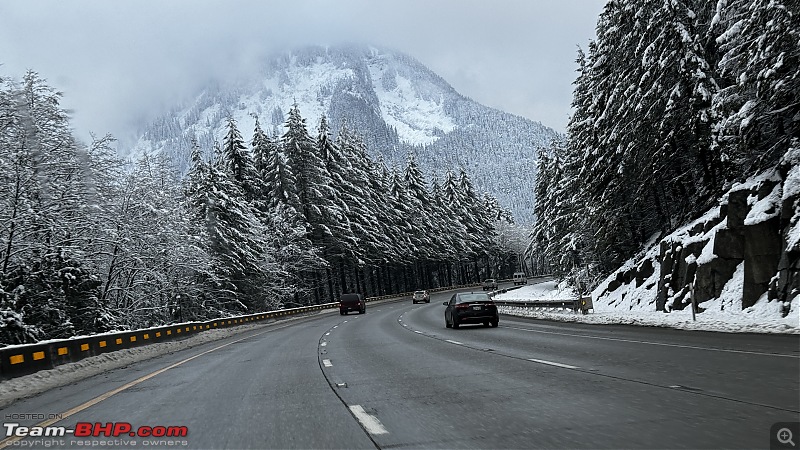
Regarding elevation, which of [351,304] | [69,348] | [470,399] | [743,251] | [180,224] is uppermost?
[180,224]

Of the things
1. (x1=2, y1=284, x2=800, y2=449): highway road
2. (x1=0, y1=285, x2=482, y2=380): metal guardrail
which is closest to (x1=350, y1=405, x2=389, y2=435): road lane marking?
(x1=2, y1=284, x2=800, y2=449): highway road

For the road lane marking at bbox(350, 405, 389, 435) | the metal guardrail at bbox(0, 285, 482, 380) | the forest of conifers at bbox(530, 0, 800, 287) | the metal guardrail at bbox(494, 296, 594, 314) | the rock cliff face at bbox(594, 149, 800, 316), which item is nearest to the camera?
the road lane marking at bbox(350, 405, 389, 435)

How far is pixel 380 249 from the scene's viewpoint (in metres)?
69.6

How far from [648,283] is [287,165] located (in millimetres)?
37737

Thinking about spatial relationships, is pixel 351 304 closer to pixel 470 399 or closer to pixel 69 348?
pixel 69 348

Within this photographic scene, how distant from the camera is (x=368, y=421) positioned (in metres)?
6.77

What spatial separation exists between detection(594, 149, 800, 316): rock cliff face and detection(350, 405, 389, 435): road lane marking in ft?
43.2

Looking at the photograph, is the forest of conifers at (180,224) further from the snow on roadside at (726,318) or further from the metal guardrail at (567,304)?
the snow on roadside at (726,318)

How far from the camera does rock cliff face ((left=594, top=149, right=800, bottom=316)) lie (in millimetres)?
17203

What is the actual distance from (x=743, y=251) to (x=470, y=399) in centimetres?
1561

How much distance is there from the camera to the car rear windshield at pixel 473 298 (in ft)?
81.5

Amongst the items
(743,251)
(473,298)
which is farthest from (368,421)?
(473,298)

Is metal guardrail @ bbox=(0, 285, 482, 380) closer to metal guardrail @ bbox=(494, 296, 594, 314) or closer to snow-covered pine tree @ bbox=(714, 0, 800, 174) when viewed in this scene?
metal guardrail @ bbox=(494, 296, 594, 314)

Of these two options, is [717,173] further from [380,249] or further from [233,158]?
[380,249]
